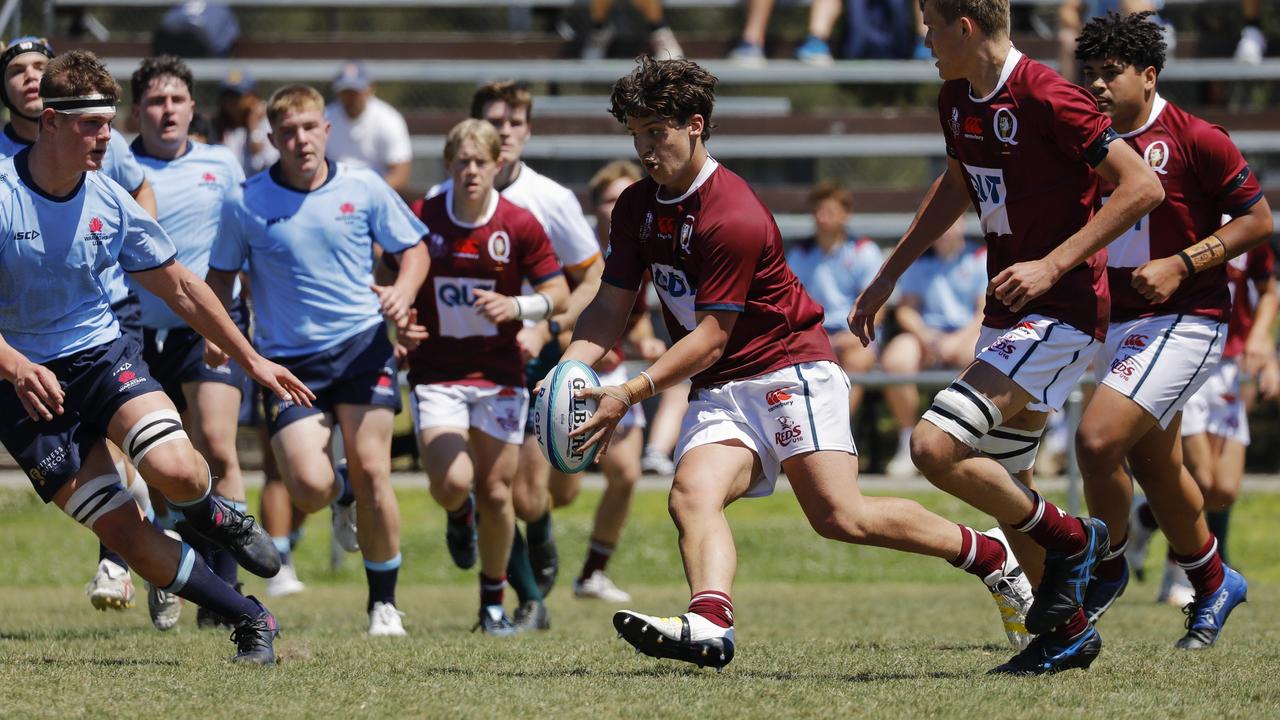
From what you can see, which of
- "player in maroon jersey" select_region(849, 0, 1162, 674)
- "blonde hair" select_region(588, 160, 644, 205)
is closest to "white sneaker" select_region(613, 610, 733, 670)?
"player in maroon jersey" select_region(849, 0, 1162, 674)

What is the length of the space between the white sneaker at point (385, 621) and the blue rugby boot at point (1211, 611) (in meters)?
3.54

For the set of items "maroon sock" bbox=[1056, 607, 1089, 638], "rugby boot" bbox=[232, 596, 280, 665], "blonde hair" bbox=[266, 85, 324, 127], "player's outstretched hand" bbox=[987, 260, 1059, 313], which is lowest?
"rugby boot" bbox=[232, 596, 280, 665]

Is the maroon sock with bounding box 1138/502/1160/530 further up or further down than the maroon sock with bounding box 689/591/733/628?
further down

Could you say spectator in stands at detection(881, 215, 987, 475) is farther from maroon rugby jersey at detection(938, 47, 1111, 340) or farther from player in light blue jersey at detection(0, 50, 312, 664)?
A: player in light blue jersey at detection(0, 50, 312, 664)

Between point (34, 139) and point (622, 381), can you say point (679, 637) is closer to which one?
point (34, 139)

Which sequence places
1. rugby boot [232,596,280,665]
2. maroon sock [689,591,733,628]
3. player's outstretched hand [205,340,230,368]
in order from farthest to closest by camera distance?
1. player's outstretched hand [205,340,230,368]
2. rugby boot [232,596,280,665]
3. maroon sock [689,591,733,628]

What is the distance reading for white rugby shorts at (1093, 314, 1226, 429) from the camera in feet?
20.4

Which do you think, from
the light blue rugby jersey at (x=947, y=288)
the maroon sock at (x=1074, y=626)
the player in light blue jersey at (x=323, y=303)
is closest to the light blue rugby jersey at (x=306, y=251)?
Result: the player in light blue jersey at (x=323, y=303)

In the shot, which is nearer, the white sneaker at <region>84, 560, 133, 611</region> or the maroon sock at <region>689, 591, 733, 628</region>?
the maroon sock at <region>689, 591, 733, 628</region>

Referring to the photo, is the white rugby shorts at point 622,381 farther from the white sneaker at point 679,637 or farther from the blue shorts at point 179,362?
the white sneaker at point 679,637

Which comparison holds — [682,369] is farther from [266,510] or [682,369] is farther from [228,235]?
[266,510]

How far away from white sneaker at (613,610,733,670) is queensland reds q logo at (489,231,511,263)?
132 inches

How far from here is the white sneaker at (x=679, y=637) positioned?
4.96 m

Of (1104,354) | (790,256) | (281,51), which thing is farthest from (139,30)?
(1104,354)
